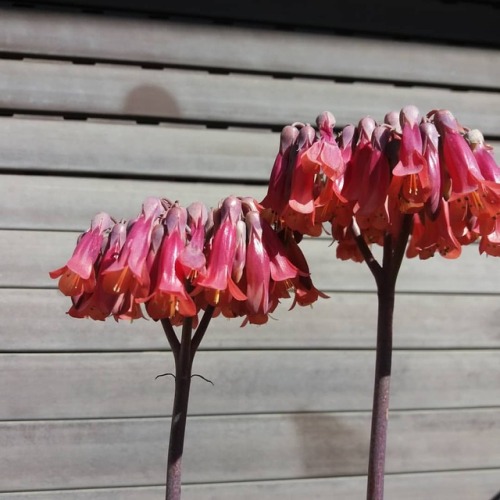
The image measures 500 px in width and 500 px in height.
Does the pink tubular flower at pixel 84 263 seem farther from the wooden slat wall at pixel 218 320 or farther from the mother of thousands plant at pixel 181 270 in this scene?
the wooden slat wall at pixel 218 320

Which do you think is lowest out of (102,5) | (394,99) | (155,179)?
(155,179)

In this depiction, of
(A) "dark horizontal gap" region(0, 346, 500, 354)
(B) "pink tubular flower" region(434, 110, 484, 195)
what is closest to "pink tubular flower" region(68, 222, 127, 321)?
(B) "pink tubular flower" region(434, 110, 484, 195)

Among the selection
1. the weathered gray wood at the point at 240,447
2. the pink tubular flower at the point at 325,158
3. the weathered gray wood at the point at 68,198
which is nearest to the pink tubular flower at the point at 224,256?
A: the pink tubular flower at the point at 325,158

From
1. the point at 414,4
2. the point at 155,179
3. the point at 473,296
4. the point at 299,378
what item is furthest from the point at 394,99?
the point at 299,378

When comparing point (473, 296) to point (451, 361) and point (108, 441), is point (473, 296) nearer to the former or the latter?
point (451, 361)

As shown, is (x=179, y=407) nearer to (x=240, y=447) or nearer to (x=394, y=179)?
(x=394, y=179)

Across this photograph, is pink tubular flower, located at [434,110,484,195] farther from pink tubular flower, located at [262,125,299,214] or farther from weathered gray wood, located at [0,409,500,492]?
weathered gray wood, located at [0,409,500,492]

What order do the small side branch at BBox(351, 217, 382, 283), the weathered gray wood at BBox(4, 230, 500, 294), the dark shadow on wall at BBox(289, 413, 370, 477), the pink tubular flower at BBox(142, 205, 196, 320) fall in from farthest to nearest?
the dark shadow on wall at BBox(289, 413, 370, 477)
the weathered gray wood at BBox(4, 230, 500, 294)
the small side branch at BBox(351, 217, 382, 283)
the pink tubular flower at BBox(142, 205, 196, 320)

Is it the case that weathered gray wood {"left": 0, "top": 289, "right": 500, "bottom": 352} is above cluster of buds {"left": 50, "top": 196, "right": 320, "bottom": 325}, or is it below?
below
